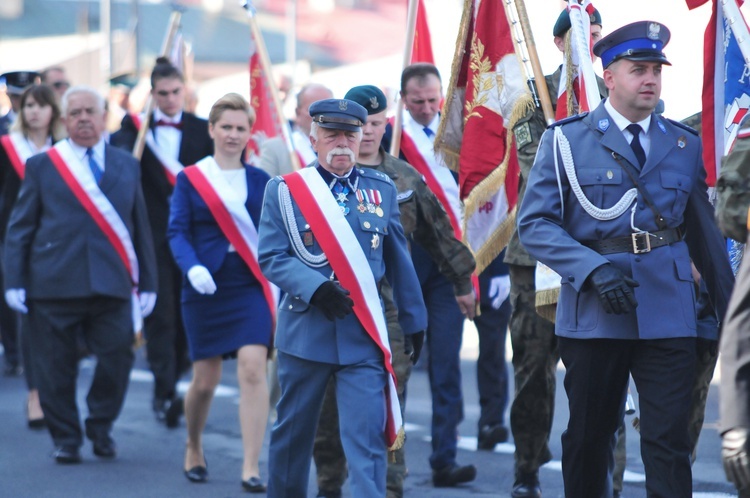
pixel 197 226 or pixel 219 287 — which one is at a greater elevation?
pixel 197 226

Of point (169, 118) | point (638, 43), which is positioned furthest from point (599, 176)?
point (169, 118)

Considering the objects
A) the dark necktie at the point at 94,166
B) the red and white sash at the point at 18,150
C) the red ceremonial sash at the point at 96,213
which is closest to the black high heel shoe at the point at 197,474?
the red ceremonial sash at the point at 96,213

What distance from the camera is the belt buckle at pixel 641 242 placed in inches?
225

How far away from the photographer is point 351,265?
6.18 m

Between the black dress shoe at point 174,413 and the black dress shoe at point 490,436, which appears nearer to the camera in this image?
the black dress shoe at point 490,436

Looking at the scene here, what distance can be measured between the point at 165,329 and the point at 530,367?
3897 mm

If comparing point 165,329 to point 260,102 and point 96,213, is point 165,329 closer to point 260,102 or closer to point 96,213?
point 96,213

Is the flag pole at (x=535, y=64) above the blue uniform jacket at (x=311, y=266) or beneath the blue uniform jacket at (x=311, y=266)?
above

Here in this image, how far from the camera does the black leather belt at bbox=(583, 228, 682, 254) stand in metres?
5.71

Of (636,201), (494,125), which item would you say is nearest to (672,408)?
(636,201)

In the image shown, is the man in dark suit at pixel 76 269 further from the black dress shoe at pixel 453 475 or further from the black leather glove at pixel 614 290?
the black leather glove at pixel 614 290

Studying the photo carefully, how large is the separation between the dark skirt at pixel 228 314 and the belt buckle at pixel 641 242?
2.93 metres

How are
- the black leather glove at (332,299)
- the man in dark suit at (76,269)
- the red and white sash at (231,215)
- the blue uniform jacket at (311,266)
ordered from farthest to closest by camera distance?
the man in dark suit at (76,269)
the red and white sash at (231,215)
the blue uniform jacket at (311,266)
the black leather glove at (332,299)

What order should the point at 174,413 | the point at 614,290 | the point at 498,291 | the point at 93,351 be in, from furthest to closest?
the point at 174,413 → the point at 498,291 → the point at 93,351 → the point at 614,290
